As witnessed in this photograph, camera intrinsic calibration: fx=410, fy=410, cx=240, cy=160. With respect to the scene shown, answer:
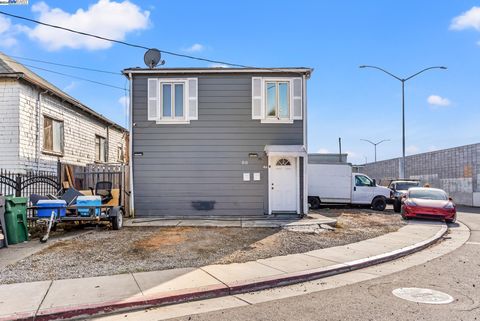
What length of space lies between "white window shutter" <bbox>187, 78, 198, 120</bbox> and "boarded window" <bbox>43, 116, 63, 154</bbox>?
6.27m

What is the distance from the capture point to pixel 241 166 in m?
15.8

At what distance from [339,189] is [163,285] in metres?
16.2

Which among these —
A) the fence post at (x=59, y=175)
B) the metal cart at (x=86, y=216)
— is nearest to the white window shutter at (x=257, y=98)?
the metal cart at (x=86, y=216)

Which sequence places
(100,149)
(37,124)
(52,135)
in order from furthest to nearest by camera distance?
(100,149), (52,135), (37,124)

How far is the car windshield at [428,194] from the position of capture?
17138mm

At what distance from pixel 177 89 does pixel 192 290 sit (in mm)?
10915

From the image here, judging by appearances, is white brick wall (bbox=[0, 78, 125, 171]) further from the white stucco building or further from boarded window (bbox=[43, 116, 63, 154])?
boarded window (bbox=[43, 116, 63, 154])

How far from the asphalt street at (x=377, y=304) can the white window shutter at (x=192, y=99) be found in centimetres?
1016

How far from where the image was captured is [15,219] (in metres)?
10.0

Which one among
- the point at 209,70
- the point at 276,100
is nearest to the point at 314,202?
the point at 276,100

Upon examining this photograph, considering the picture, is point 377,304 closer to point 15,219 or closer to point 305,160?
point 15,219

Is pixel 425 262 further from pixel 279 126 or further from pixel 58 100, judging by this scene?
pixel 58 100

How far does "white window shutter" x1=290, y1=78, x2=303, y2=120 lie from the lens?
1586cm

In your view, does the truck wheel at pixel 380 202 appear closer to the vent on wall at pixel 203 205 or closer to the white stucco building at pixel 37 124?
the vent on wall at pixel 203 205
